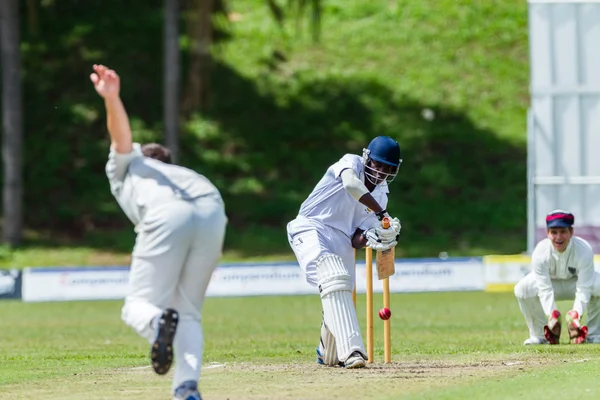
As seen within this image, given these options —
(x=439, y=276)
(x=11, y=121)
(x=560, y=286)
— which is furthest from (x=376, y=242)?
(x=11, y=121)

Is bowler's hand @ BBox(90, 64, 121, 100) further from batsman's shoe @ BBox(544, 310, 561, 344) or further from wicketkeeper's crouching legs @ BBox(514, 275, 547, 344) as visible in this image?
wicketkeeper's crouching legs @ BBox(514, 275, 547, 344)

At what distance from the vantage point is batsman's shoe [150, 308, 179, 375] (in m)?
6.21

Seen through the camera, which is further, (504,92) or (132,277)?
(504,92)

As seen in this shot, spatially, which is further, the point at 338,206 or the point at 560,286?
the point at 560,286

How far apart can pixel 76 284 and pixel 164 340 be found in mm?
15316

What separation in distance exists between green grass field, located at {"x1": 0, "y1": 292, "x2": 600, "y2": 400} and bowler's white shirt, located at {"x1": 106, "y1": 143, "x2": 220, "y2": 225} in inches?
45.6

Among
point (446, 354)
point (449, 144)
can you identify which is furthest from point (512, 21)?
point (446, 354)

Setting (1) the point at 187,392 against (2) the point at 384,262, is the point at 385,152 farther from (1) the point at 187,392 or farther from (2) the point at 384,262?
(1) the point at 187,392

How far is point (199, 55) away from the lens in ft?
91.9

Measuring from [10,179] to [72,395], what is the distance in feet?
65.6

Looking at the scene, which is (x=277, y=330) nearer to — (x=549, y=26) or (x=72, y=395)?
(x=72, y=395)

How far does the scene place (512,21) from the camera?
3544cm

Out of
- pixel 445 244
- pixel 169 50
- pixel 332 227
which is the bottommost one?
pixel 445 244

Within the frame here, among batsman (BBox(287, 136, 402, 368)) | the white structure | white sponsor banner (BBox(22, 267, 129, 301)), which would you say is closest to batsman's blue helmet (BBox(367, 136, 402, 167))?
batsman (BBox(287, 136, 402, 368))
